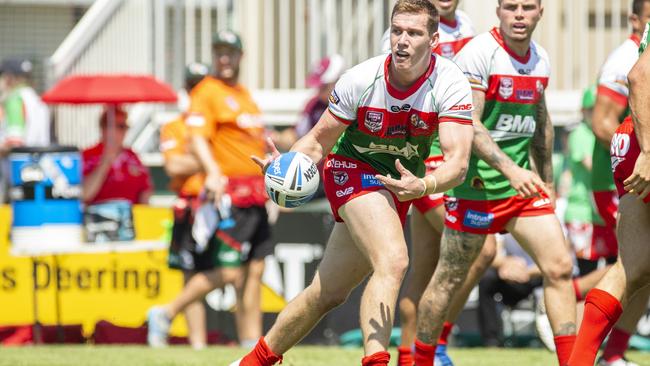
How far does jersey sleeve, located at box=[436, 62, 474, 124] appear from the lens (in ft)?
21.7

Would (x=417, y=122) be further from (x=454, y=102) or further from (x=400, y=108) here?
(x=454, y=102)

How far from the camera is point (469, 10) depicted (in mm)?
15445

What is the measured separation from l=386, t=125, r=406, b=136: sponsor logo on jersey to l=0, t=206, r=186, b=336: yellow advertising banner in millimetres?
5538

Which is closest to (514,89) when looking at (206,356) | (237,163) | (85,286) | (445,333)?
(445,333)

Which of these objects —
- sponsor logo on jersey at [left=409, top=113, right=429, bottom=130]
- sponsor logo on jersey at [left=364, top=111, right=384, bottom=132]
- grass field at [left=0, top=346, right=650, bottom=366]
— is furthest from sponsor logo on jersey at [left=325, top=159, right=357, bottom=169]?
grass field at [left=0, top=346, right=650, bottom=366]

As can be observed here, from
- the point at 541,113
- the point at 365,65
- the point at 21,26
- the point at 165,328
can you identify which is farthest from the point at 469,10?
the point at 21,26

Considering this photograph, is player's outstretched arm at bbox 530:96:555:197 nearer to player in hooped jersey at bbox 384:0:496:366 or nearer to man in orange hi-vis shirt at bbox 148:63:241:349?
player in hooped jersey at bbox 384:0:496:366

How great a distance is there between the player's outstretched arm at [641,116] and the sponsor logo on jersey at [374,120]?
1.24 metres

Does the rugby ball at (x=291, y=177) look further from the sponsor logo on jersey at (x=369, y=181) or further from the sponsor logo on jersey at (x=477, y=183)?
the sponsor logo on jersey at (x=477, y=183)

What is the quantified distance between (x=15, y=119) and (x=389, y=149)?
7.99 meters

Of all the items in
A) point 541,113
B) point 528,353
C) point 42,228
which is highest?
point 541,113

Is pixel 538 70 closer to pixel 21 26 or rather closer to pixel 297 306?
pixel 297 306

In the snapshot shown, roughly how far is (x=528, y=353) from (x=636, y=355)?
86cm

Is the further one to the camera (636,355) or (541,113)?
(636,355)
